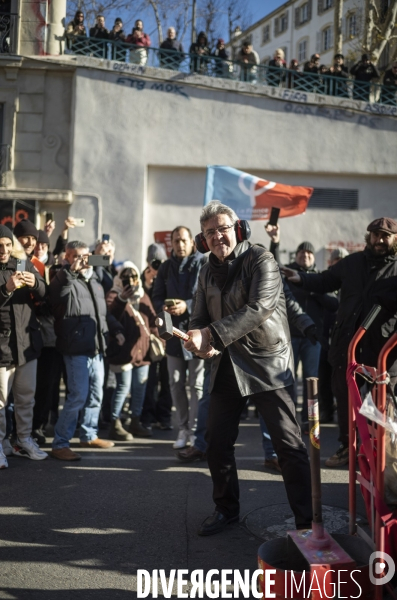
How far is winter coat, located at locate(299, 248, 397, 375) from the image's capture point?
5.65 meters

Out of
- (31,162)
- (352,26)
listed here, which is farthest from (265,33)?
(31,162)

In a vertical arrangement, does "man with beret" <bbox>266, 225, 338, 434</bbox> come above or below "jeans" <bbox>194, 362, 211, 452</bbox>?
above

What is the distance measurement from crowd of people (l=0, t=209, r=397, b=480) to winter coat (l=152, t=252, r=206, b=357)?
11 millimetres

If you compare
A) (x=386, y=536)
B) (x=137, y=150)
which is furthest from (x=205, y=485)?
(x=137, y=150)

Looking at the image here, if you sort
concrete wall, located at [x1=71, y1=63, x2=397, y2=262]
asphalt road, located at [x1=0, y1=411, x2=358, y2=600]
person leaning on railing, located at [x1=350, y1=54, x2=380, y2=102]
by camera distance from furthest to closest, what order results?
person leaning on railing, located at [x1=350, y1=54, x2=380, y2=102], concrete wall, located at [x1=71, y1=63, x2=397, y2=262], asphalt road, located at [x1=0, y1=411, x2=358, y2=600]

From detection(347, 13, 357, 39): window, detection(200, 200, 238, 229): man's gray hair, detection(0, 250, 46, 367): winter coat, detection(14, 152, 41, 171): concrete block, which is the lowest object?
detection(0, 250, 46, 367): winter coat

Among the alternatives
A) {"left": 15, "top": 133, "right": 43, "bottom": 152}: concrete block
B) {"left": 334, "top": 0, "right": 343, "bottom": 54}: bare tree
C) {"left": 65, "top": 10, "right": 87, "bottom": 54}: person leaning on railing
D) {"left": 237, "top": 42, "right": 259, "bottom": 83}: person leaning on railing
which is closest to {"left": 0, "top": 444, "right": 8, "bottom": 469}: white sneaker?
{"left": 15, "top": 133, "right": 43, "bottom": 152}: concrete block

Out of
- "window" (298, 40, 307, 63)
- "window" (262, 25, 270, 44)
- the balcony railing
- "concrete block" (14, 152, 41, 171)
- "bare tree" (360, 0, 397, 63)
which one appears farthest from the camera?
"window" (298, 40, 307, 63)

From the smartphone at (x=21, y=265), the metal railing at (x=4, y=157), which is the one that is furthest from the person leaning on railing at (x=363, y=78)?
the smartphone at (x=21, y=265)

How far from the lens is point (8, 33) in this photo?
17.3 meters

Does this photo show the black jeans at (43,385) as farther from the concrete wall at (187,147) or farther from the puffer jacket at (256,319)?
the concrete wall at (187,147)

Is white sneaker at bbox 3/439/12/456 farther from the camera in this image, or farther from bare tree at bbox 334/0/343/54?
bare tree at bbox 334/0/343/54

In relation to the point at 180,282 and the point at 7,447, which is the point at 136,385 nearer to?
the point at 180,282

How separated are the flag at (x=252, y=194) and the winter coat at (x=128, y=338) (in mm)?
4396
